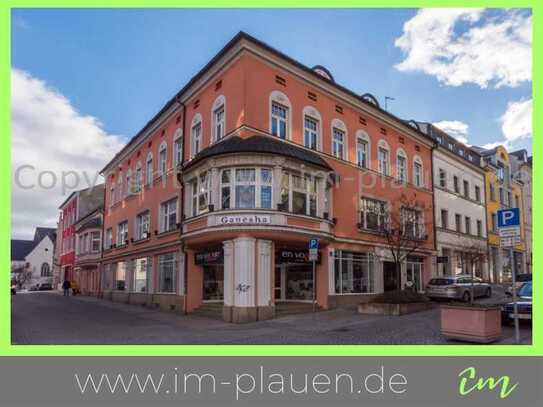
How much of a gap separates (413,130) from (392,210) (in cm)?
677

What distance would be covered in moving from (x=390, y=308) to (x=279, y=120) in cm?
961

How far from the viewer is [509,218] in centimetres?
1113

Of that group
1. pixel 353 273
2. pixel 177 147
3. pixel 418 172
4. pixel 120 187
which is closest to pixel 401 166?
pixel 418 172

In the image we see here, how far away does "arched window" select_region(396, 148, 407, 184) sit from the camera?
28.8 m

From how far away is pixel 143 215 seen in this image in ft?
98.5

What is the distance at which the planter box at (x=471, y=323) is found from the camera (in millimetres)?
10883

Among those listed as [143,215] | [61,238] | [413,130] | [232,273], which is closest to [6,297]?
[232,273]

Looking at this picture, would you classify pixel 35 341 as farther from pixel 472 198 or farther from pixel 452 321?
pixel 472 198

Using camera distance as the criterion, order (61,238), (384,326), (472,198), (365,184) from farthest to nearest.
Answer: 1. (61,238)
2. (472,198)
3. (365,184)
4. (384,326)

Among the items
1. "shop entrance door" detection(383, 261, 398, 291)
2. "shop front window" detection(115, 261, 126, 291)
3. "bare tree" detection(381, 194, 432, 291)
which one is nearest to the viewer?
"bare tree" detection(381, 194, 432, 291)

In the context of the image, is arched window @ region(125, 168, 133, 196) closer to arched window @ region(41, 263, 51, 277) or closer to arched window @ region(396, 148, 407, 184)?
arched window @ region(396, 148, 407, 184)

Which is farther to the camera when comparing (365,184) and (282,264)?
(365,184)

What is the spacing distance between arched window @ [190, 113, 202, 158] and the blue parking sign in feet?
50.8

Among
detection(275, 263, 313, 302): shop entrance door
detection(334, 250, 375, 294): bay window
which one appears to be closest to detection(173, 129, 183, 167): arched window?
detection(275, 263, 313, 302): shop entrance door
